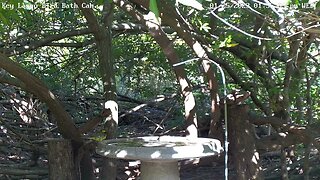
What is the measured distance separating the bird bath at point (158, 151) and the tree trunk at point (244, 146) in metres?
0.57

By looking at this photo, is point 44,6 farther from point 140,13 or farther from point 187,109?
point 187,109

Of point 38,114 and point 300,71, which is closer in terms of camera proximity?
point 300,71

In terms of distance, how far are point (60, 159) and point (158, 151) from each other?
3.98ft

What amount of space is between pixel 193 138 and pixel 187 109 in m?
0.32

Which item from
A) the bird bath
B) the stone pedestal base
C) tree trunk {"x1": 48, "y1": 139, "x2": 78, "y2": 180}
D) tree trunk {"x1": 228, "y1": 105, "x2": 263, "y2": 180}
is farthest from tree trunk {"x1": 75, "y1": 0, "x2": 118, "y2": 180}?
tree trunk {"x1": 228, "y1": 105, "x2": 263, "y2": 180}

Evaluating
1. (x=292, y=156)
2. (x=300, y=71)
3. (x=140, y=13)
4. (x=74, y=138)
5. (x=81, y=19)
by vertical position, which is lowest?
(x=292, y=156)

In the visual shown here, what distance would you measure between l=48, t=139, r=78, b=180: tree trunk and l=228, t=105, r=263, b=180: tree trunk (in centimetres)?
131

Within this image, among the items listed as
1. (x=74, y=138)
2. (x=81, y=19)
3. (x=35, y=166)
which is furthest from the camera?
(x=81, y=19)

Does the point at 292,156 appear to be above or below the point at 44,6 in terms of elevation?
below

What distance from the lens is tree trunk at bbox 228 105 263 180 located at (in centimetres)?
430

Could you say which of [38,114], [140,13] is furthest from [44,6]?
[140,13]

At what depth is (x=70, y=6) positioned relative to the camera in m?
5.06

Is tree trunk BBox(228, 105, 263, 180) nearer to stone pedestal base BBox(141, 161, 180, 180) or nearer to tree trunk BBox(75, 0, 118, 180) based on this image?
stone pedestal base BBox(141, 161, 180, 180)

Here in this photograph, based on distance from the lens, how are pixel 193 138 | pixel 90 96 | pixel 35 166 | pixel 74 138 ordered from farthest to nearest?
1. pixel 90 96
2. pixel 35 166
3. pixel 74 138
4. pixel 193 138
